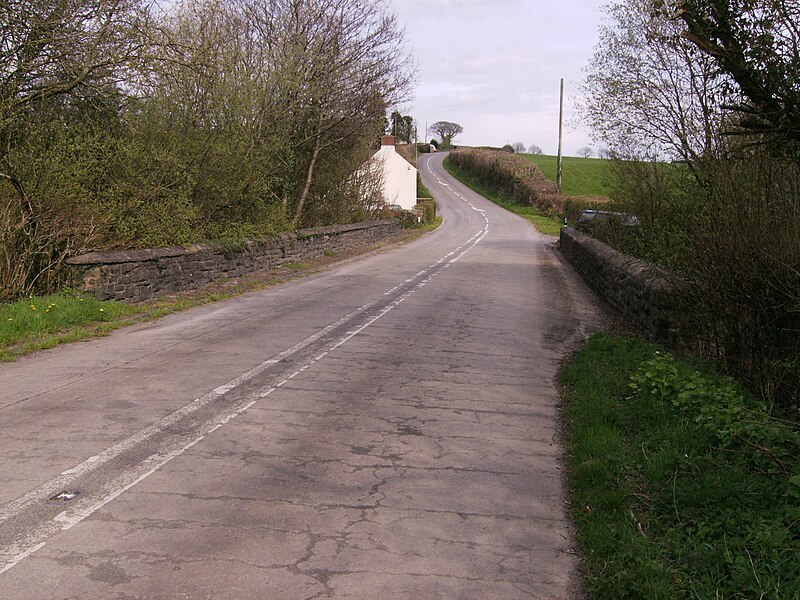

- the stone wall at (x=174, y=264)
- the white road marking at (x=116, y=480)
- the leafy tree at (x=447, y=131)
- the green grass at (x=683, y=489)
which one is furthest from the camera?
the leafy tree at (x=447, y=131)

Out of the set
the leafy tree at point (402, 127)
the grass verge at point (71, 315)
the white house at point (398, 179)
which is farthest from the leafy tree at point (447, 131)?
the grass verge at point (71, 315)

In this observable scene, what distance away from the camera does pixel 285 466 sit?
5199 millimetres

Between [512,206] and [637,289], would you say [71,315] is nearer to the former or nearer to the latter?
[637,289]

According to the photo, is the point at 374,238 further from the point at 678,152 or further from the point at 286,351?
the point at 286,351

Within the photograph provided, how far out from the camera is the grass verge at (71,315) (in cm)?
951

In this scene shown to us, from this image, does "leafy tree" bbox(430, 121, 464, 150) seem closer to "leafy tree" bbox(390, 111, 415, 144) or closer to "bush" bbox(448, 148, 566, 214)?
"leafy tree" bbox(390, 111, 415, 144)

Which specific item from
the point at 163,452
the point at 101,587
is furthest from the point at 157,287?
the point at 101,587

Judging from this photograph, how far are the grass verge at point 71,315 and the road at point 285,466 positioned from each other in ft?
1.73

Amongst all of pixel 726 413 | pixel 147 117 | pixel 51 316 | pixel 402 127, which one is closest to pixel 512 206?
Result: pixel 402 127

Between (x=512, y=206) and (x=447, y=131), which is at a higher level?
(x=447, y=131)

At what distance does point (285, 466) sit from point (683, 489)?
2.75 m

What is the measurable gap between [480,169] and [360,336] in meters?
82.3

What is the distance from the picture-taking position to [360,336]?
1035 centimetres

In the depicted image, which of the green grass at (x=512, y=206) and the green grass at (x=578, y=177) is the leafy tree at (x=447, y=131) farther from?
the green grass at (x=578, y=177)
